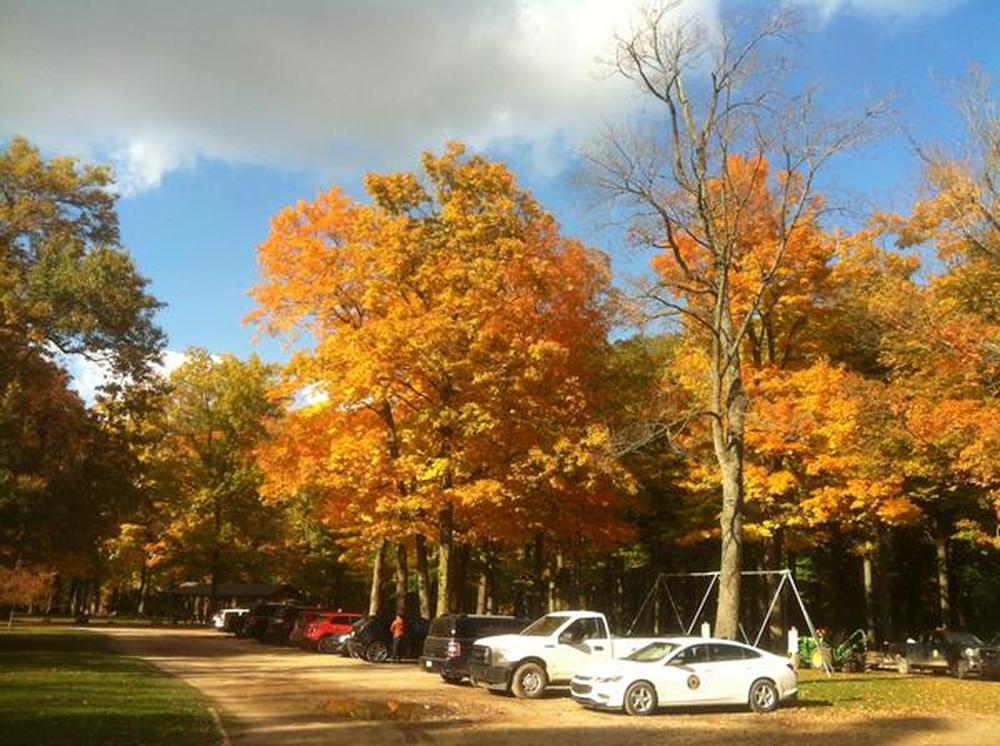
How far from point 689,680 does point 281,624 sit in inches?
1012

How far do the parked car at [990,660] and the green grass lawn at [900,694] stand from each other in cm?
341

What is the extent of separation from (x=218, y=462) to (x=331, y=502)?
27980 mm

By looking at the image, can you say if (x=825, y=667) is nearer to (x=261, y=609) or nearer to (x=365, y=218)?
(x=365, y=218)

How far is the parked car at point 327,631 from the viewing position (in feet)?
107

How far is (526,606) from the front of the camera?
5388 cm

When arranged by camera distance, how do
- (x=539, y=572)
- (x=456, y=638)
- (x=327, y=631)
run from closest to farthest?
(x=456, y=638), (x=327, y=631), (x=539, y=572)

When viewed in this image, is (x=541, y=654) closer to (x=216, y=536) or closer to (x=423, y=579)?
(x=423, y=579)

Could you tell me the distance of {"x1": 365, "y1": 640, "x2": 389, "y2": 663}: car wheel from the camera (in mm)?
27906

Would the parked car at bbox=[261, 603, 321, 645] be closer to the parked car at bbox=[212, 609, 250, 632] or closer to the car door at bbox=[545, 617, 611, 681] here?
the parked car at bbox=[212, 609, 250, 632]

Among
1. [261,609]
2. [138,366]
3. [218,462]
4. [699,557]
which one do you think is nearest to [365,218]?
[138,366]

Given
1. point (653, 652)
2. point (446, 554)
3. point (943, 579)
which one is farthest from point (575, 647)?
point (943, 579)

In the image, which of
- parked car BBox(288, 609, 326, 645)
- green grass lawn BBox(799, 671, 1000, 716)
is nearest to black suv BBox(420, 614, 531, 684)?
green grass lawn BBox(799, 671, 1000, 716)

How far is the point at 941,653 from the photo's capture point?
28391mm

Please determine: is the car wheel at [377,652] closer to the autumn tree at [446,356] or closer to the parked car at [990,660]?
the autumn tree at [446,356]
